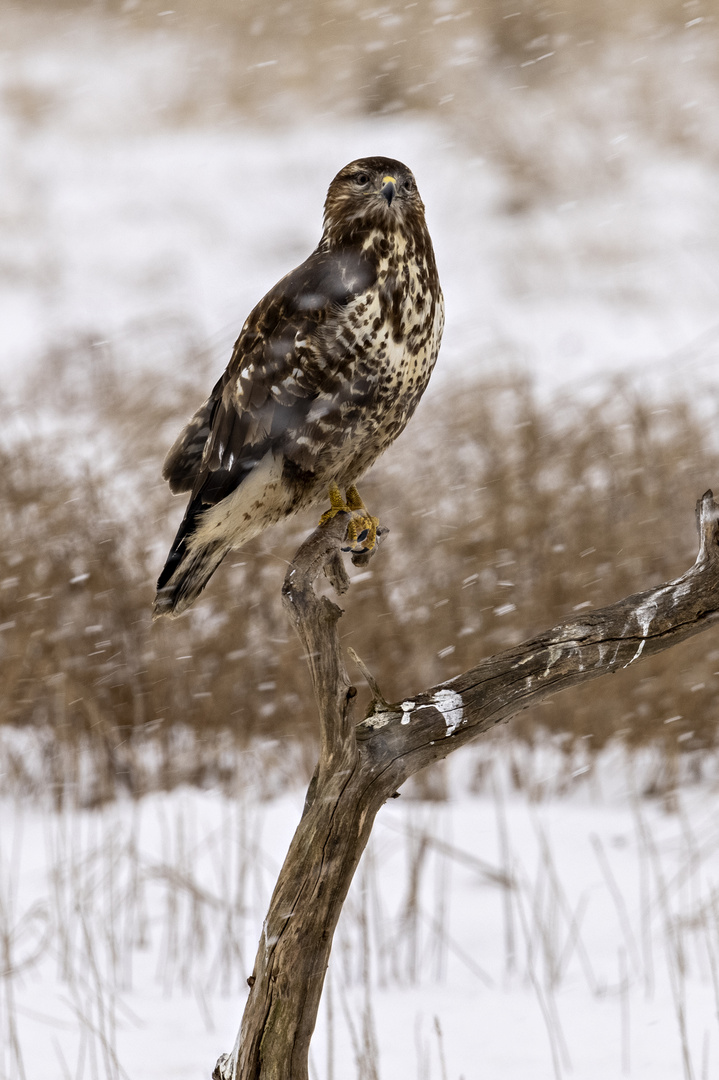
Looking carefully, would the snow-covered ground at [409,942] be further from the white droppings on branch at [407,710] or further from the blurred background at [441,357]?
the white droppings on branch at [407,710]

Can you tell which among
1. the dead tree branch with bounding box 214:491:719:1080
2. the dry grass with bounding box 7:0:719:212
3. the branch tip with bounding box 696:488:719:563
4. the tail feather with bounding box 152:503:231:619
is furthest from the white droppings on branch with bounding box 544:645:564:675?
the dry grass with bounding box 7:0:719:212

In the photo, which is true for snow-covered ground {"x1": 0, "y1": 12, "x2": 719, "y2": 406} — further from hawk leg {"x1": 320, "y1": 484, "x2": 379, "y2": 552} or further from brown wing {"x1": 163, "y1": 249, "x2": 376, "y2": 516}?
brown wing {"x1": 163, "y1": 249, "x2": 376, "y2": 516}

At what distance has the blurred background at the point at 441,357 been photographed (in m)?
4.34

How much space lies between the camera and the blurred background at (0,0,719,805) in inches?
171

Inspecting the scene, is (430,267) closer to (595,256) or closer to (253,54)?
(595,256)

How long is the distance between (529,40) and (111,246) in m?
Result: 6.74

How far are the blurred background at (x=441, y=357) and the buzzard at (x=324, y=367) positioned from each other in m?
0.71

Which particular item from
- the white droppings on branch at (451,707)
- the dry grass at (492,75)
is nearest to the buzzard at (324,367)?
the white droppings on branch at (451,707)

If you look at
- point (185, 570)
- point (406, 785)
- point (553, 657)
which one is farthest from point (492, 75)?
point (553, 657)

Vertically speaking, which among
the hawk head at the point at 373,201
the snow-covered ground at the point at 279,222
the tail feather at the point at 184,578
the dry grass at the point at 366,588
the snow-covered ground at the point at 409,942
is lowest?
the snow-covered ground at the point at 409,942

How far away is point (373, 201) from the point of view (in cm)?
175

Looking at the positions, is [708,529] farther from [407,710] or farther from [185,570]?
[185,570]

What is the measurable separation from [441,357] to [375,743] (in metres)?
6.18

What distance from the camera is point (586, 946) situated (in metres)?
3.48
